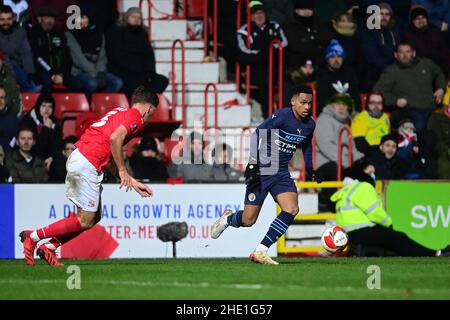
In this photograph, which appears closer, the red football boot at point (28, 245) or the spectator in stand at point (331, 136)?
the red football boot at point (28, 245)

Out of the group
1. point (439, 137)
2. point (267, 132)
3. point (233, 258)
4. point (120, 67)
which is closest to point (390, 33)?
point (439, 137)

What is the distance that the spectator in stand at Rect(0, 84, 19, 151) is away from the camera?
19500 mm

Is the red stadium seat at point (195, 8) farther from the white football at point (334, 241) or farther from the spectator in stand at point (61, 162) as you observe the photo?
the white football at point (334, 241)

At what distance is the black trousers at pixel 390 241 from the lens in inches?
707

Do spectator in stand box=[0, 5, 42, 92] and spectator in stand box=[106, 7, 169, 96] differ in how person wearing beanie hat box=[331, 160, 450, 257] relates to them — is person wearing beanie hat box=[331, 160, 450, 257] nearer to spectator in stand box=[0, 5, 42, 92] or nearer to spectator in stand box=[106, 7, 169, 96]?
spectator in stand box=[106, 7, 169, 96]

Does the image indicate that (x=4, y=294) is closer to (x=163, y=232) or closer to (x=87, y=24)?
(x=163, y=232)

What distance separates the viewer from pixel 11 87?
19.8 m

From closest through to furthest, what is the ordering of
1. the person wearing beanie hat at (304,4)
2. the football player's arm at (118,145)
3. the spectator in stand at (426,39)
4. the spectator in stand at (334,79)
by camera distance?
the football player's arm at (118,145) → the spectator in stand at (334,79) → the person wearing beanie hat at (304,4) → the spectator in stand at (426,39)

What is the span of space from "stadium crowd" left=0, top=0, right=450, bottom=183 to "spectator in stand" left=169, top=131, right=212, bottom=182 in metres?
0.02

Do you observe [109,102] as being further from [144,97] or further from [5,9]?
[144,97]

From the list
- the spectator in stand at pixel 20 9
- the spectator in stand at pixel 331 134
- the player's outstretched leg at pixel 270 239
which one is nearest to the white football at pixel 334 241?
the player's outstretched leg at pixel 270 239

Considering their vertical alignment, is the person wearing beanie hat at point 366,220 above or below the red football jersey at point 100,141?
below

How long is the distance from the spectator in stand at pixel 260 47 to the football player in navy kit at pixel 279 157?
A: 6.78m
